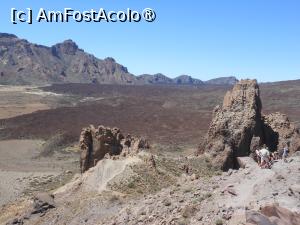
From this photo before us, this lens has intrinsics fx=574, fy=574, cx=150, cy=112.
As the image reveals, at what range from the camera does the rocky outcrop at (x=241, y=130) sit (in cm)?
3175

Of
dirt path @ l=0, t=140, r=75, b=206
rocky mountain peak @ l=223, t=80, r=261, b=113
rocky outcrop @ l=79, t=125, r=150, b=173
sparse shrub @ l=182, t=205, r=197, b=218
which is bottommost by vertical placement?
dirt path @ l=0, t=140, r=75, b=206

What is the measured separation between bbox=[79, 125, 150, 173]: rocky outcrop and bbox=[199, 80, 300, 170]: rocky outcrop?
4039 millimetres

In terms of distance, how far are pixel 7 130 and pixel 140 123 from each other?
19.7 meters

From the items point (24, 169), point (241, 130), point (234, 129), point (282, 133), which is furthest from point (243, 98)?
point (24, 169)

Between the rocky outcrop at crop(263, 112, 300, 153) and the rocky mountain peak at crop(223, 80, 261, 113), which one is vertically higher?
the rocky mountain peak at crop(223, 80, 261, 113)

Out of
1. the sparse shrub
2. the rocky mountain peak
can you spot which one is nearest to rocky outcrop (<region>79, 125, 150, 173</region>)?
the rocky mountain peak

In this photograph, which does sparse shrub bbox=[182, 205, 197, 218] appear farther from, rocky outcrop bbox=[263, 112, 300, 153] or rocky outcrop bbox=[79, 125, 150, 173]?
rocky outcrop bbox=[263, 112, 300, 153]

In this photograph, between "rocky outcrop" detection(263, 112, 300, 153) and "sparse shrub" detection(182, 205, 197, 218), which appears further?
"rocky outcrop" detection(263, 112, 300, 153)

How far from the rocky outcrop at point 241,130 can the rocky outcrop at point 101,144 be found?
4.04 metres

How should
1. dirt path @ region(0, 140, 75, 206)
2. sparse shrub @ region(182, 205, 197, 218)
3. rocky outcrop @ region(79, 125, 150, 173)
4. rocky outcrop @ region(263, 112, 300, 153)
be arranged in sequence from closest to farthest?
sparse shrub @ region(182, 205, 197, 218) < rocky outcrop @ region(79, 125, 150, 173) < rocky outcrop @ region(263, 112, 300, 153) < dirt path @ region(0, 140, 75, 206)

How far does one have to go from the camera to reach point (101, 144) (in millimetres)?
32406

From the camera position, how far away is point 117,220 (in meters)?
19.6

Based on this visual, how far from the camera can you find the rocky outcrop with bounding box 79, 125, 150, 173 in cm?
3222

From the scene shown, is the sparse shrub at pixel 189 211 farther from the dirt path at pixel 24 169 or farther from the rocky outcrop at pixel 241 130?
the dirt path at pixel 24 169
